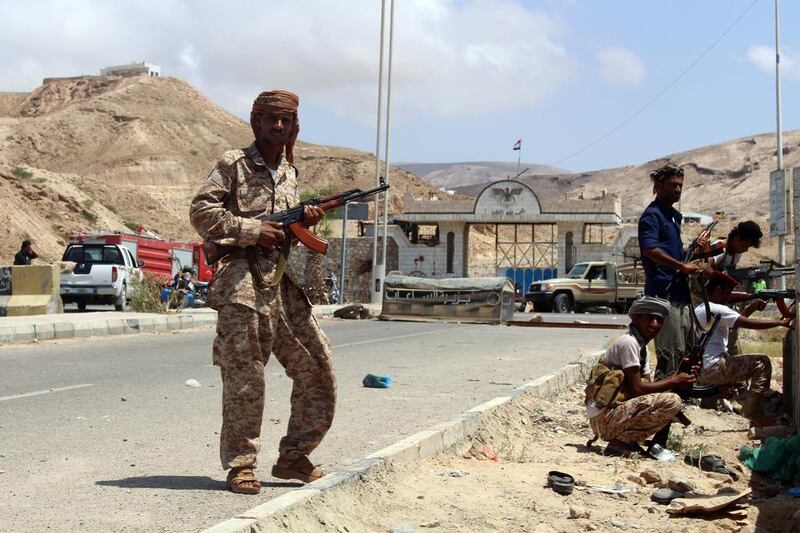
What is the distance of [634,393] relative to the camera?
6836 millimetres

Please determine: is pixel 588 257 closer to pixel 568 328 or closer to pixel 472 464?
pixel 568 328

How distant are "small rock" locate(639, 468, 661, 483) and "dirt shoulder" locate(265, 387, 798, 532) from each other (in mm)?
54

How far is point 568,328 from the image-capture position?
23.1m

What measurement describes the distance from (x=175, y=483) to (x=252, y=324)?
997mm

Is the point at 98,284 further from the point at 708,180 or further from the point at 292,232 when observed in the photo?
the point at 708,180

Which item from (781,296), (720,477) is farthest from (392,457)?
(781,296)

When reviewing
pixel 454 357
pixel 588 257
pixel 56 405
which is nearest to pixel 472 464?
pixel 56 405

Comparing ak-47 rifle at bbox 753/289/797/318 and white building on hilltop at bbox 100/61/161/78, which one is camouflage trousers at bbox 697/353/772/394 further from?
white building on hilltop at bbox 100/61/161/78

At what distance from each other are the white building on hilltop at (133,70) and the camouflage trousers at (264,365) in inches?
5016

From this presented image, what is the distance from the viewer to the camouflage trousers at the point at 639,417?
22.0 ft

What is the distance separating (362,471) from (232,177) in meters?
1.60

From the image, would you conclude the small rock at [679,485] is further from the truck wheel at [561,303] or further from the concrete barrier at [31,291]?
the truck wheel at [561,303]

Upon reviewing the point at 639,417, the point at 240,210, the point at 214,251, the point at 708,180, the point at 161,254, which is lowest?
the point at 639,417

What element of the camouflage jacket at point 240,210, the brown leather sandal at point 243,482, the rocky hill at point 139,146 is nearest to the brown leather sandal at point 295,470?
the brown leather sandal at point 243,482
